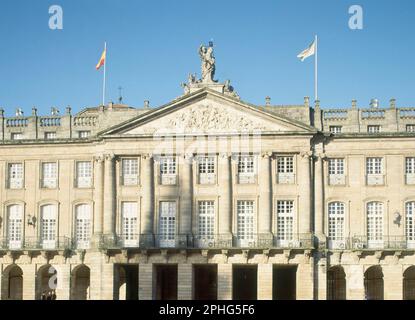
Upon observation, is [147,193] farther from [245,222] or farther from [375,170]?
[375,170]

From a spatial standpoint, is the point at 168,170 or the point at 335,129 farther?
the point at 168,170

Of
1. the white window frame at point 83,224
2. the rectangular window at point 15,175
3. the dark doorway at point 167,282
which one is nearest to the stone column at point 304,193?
the dark doorway at point 167,282

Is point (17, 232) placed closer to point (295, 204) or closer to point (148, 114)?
point (148, 114)

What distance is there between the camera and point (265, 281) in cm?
4853

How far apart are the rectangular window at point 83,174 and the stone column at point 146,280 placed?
→ 7215 millimetres

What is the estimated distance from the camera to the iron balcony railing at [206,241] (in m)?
49.0

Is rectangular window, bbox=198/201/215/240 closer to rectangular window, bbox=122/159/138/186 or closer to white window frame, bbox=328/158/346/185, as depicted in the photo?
rectangular window, bbox=122/159/138/186

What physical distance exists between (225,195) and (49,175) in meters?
12.4

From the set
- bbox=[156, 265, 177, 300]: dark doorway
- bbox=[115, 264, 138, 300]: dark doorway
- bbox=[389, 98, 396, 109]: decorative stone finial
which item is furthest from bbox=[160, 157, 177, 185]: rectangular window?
bbox=[389, 98, 396, 109]: decorative stone finial

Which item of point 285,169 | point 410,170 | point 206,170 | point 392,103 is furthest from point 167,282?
point 392,103

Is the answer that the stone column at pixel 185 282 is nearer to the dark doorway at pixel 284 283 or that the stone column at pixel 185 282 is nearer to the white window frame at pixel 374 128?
the dark doorway at pixel 284 283

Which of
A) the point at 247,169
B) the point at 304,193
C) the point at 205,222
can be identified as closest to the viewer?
the point at 304,193

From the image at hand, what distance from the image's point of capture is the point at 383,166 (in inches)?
1973
